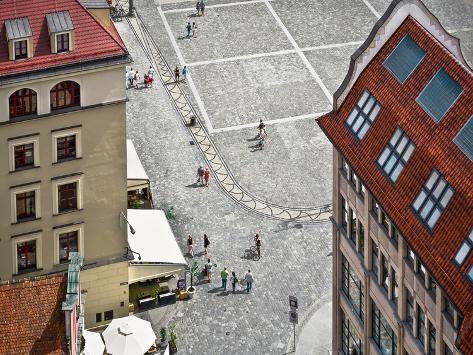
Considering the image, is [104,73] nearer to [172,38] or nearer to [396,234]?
[396,234]

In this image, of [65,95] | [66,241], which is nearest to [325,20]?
[66,241]

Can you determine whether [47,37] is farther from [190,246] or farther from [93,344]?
[190,246]

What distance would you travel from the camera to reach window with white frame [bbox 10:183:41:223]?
81188 mm

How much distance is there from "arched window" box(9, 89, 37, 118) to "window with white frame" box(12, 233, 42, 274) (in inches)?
359

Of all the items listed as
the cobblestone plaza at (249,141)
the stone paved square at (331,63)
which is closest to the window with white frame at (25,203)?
the cobblestone plaza at (249,141)

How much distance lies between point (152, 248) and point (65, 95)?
17.6 meters

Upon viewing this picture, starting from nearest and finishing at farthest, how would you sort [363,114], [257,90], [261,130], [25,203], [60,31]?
[363,114] < [60,31] < [25,203] < [261,130] < [257,90]

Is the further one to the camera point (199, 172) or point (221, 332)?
point (199, 172)

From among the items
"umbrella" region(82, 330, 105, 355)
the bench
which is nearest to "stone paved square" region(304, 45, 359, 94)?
the bench

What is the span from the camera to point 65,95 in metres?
79.6

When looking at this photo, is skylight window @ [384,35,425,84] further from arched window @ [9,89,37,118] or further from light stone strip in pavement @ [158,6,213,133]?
light stone strip in pavement @ [158,6,213,133]

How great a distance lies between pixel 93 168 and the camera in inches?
3260

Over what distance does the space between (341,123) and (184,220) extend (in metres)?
32.0

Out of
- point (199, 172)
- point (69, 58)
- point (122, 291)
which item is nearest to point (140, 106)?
point (199, 172)
